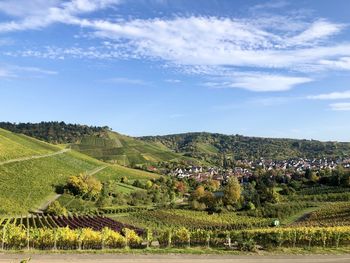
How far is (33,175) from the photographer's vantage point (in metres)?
96.6

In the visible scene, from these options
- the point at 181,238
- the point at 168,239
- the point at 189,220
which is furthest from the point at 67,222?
the point at 181,238

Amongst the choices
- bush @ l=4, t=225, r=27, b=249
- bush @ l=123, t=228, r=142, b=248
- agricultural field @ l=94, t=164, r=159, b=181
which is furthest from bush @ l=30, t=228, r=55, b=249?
agricultural field @ l=94, t=164, r=159, b=181

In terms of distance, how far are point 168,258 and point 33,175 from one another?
6755 centimetres

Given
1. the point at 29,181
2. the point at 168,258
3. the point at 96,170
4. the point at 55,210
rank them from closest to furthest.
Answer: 1. the point at 168,258
2. the point at 55,210
3. the point at 29,181
4. the point at 96,170

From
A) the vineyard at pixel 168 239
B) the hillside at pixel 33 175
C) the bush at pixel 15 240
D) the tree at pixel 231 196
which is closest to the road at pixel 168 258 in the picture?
the vineyard at pixel 168 239

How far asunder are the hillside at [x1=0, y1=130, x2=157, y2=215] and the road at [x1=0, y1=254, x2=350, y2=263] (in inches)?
1652

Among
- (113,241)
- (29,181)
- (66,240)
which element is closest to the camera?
(66,240)

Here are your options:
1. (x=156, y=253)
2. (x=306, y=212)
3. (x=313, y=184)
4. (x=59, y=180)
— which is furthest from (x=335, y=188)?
(x=156, y=253)

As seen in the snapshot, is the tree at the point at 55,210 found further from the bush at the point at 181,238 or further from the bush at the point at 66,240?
the bush at the point at 181,238

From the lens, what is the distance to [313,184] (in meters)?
136

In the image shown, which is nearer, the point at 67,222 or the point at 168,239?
the point at 168,239

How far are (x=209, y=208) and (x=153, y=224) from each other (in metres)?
21.6

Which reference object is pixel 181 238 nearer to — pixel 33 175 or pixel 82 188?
pixel 82 188

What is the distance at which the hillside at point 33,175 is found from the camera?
81.4 m
